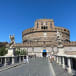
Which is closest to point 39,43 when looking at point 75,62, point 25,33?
point 25,33

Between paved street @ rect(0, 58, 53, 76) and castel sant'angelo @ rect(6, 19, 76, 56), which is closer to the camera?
paved street @ rect(0, 58, 53, 76)

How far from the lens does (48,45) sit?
56125mm

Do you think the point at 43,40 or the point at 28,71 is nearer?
the point at 28,71

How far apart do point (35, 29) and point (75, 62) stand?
194 feet

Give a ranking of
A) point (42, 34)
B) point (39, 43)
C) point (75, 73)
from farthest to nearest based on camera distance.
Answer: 1. point (42, 34)
2. point (39, 43)
3. point (75, 73)

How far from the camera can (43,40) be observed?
202 ft

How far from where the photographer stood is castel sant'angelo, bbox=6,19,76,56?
183 feet

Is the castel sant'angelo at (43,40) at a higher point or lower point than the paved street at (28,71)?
higher

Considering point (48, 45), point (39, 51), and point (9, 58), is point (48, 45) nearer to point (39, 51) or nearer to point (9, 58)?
point (39, 51)

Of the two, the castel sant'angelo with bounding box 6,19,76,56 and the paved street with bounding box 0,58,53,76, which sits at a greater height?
the castel sant'angelo with bounding box 6,19,76,56

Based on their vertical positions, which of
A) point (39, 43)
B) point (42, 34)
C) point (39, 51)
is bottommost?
point (39, 51)

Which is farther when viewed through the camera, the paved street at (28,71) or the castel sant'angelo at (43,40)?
the castel sant'angelo at (43,40)

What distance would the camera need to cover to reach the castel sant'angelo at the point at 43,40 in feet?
183

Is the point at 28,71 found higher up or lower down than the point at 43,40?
lower down
